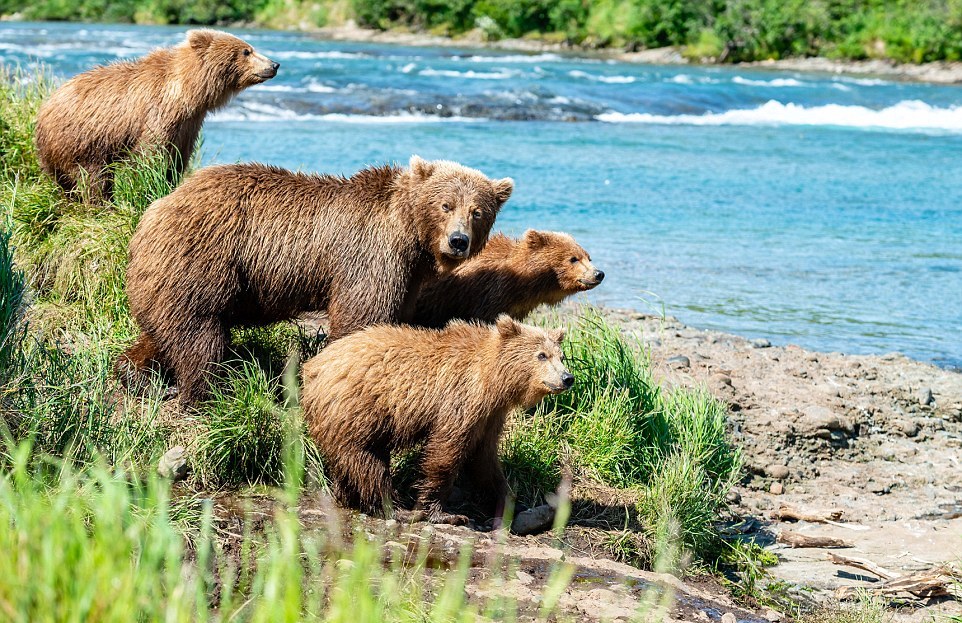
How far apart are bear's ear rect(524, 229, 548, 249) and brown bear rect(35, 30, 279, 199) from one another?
2075mm

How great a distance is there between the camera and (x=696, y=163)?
21.8 m

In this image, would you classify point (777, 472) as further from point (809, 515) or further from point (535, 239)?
point (535, 239)

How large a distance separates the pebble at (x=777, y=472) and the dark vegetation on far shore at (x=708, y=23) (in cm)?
4565

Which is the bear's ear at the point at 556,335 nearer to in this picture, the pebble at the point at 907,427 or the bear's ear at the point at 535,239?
the bear's ear at the point at 535,239

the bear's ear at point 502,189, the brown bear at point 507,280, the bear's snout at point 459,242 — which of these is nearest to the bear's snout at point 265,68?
the brown bear at point 507,280

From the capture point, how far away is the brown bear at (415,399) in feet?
18.0

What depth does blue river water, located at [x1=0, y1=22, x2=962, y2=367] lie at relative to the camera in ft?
39.9

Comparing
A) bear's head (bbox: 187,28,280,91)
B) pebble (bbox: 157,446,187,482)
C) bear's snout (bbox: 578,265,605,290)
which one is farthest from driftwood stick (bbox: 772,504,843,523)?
bear's head (bbox: 187,28,280,91)

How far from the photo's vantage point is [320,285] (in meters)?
6.06

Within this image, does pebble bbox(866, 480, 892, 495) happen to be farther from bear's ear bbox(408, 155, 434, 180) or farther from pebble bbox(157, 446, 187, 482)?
pebble bbox(157, 446, 187, 482)

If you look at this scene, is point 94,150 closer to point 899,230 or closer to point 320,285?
point 320,285

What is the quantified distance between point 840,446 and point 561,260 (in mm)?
2608

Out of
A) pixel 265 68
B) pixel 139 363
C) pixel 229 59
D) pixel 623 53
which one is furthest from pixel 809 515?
pixel 623 53

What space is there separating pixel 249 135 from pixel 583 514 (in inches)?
644
